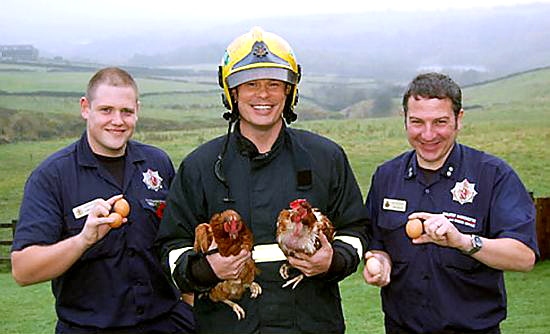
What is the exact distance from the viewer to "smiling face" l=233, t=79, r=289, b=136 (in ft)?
12.5

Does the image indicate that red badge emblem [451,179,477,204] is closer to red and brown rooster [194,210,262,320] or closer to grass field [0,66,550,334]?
red and brown rooster [194,210,262,320]

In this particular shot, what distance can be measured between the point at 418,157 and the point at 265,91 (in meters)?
0.99

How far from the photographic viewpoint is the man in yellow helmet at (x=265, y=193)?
3.76 m

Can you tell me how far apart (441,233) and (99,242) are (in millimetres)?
1854

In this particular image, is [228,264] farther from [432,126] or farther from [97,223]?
[432,126]

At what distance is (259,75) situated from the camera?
12.4 feet

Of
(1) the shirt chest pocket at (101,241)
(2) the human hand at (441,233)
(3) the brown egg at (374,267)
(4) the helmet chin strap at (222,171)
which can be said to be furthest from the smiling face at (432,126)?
(1) the shirt chest pocket at (101,241)

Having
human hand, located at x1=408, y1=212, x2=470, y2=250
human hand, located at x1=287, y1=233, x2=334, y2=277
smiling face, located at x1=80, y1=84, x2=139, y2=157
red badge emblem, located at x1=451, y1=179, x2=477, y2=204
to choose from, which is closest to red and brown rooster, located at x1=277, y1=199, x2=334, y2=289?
human hand, located at x1=287, y1=233, x2=334, y2=277

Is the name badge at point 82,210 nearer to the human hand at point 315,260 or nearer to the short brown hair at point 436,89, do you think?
the human hand at point 315,260

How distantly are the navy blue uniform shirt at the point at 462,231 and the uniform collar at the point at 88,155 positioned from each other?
4.91 ft

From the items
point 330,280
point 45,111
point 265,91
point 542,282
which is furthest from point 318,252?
point 45,111

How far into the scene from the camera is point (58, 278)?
432 cm

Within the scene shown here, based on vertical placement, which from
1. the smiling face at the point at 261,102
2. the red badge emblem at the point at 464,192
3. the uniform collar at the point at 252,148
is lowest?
the red badge emblem at the point at 464,192

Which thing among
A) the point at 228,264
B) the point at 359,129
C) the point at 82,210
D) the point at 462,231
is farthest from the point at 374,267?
the point at 359,129
